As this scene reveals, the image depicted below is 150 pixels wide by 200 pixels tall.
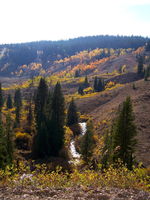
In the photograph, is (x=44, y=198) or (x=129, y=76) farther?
(x=129, y=76)

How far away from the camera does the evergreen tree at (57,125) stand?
43.3 meters

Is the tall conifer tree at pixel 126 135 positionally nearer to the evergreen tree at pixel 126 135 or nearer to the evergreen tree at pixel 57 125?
the evergreen tree at pixel 126 135

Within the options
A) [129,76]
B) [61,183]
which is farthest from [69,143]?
[129,76]

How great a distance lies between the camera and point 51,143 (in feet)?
143

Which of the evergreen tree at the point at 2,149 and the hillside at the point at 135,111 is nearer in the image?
the evergreen tree at the point at 2,149

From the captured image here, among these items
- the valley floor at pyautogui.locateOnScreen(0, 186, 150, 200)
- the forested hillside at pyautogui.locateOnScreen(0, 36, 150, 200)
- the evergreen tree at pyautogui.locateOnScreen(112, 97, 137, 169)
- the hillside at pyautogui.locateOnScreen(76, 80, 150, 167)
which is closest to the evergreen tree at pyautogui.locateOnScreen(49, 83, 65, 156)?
the forested hillside at pyautogui.locateOnScreen(0, 36, 150, 200)

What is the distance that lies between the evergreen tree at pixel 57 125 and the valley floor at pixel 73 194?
3242 cm

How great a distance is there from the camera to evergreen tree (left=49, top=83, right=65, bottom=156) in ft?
142

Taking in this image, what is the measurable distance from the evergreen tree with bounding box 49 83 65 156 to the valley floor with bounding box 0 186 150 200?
32421mm

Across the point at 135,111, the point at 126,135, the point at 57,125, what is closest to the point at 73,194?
the point at 126,135

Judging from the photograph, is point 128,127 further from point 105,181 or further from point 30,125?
point 30,125

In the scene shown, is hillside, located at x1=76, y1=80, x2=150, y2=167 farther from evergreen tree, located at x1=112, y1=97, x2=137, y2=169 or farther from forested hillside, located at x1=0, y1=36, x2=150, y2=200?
evergreen tree, located at x1=112, y1=97, x2=137, y2=169

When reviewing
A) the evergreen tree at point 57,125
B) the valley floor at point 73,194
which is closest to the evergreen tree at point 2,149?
the evergreen tree at point 57,125

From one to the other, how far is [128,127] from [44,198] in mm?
18455
